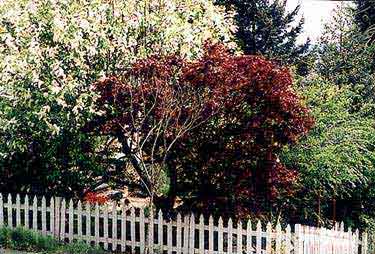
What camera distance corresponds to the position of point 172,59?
922 cm

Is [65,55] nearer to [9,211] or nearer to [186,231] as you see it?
[9,211]

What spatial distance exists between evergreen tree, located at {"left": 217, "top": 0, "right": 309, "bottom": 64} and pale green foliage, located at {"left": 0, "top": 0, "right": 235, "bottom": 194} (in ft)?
19.5

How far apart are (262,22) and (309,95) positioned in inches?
193

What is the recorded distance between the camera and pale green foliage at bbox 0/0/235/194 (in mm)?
10031

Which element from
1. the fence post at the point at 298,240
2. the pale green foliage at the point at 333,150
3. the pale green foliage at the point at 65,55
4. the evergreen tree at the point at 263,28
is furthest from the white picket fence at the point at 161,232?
the evergreen tree at the point at 263,28

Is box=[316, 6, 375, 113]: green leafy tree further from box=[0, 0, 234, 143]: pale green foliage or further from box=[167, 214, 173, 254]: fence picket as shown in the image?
box=[167, 214, 173, 254]: fence picket

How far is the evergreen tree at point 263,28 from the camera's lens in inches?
660

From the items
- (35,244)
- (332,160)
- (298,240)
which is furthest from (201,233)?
(332,160)

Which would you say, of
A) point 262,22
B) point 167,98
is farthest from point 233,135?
point 262,22

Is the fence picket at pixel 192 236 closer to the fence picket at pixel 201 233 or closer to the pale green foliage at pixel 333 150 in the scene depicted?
the fence picket at pixel 201 233

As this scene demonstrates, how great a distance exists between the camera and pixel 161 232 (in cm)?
954

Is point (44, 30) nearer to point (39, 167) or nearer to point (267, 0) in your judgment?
point (39, 167)

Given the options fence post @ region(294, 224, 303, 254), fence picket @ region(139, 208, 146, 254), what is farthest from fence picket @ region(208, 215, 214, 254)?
fence post @ region(294, 224, 303, 254)

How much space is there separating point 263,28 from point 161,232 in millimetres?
8881
